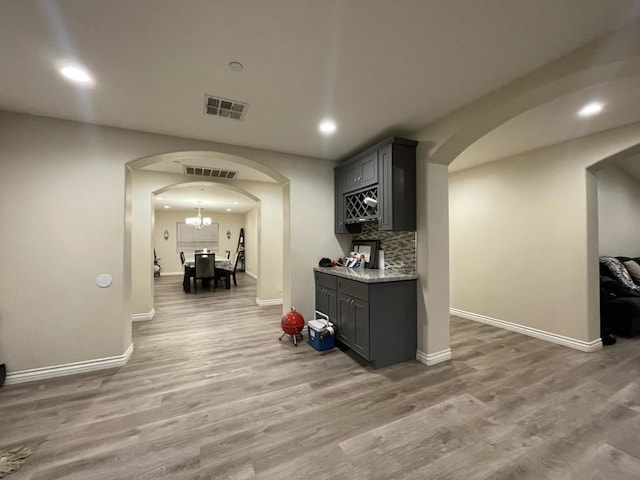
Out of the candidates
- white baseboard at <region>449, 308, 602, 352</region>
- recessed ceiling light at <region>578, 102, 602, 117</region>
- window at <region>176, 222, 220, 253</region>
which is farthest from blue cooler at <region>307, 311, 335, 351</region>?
window at <region>176, 222, 220, 253</region>

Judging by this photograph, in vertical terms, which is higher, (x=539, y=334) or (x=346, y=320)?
(x=346, y=320)

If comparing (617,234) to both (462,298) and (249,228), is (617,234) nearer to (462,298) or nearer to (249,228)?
(462,298)

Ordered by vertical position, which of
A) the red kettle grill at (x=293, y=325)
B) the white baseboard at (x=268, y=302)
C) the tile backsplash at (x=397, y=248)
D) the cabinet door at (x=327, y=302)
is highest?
the tile backsplash at (x=397, y=248)

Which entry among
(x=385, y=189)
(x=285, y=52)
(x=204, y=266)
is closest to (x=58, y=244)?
(x=285, y=52)

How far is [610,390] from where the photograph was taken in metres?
2.22

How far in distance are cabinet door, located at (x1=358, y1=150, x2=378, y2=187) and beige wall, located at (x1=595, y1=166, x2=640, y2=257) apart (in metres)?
3.87

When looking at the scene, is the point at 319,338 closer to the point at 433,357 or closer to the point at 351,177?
the point at 433,357

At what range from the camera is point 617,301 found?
3.41 m

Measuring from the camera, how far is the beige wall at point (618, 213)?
4.21 meters

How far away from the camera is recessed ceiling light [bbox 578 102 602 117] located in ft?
7.73

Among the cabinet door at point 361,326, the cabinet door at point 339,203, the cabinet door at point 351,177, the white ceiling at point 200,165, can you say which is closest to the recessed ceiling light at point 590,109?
the cabinet door at point 351,177

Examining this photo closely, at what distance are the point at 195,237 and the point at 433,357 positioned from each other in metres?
10.0

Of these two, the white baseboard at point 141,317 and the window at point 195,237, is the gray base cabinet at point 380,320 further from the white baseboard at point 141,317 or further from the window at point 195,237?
the window at point 195,237

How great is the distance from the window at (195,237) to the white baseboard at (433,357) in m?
9.63
